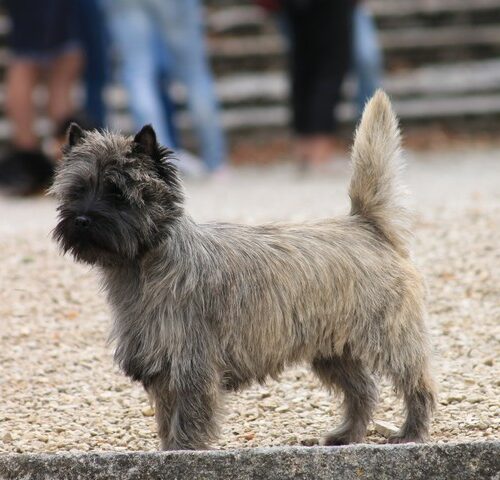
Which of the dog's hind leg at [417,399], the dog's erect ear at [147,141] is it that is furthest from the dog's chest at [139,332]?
the dog's hind leg at [417,399]

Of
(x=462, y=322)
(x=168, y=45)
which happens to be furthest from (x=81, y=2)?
(x=462, y=322)

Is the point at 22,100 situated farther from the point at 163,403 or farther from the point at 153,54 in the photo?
the point at 163,403

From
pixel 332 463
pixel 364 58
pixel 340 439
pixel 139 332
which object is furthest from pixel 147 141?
pixel 364 58

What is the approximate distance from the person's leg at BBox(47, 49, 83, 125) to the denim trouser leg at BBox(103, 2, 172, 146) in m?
0.71

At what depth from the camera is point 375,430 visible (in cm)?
558

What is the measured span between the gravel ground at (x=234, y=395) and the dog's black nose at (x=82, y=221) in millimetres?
711

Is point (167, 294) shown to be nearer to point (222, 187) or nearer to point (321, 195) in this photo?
point (321, 195)

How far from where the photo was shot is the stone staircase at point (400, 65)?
593 inches

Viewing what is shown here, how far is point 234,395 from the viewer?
5.96 metres

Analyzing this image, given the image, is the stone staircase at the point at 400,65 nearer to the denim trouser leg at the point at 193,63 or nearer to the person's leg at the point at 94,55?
the person's leg at the point at 94,55

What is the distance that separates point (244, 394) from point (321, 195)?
15.8 feet

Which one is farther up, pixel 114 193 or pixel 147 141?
pixel 147 141

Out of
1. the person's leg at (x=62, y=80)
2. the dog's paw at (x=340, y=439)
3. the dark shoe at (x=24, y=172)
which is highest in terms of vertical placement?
the person's leg at (x=62, y=80)

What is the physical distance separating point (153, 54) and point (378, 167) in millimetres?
7090
